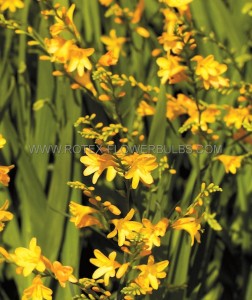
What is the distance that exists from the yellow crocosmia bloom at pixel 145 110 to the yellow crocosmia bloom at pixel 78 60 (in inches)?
8.4

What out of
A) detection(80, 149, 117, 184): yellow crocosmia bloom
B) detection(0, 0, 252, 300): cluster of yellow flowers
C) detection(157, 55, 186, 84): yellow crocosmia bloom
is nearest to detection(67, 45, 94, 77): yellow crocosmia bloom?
detection(0, 0, 252, 300): cluster of yellow flowers

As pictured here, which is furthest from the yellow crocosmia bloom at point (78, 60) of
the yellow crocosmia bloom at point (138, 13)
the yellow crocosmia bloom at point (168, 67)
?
the yellow crocosmia bloom at point (138, 13)

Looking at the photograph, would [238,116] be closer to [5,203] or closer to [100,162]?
[100,162]

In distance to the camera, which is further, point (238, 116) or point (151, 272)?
point (238, 116)

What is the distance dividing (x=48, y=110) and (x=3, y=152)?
0.14 metres

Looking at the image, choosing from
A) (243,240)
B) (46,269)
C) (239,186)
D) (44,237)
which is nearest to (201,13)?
(239,186)

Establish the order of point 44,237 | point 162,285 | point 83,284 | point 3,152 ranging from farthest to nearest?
point 3,152 → point 44,237 → point 162,285 → point 83,284

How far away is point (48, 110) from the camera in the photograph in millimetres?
1437

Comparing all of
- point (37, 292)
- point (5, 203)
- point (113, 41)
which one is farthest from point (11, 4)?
point (37, 292)

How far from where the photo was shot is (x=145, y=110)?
4.53 feet

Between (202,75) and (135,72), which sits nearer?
(202,75)

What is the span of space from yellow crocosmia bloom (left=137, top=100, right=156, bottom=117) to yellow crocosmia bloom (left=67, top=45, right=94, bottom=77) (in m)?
0.21

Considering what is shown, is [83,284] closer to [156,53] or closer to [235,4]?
[156,53]

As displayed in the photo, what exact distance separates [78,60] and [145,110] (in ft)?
0.73
